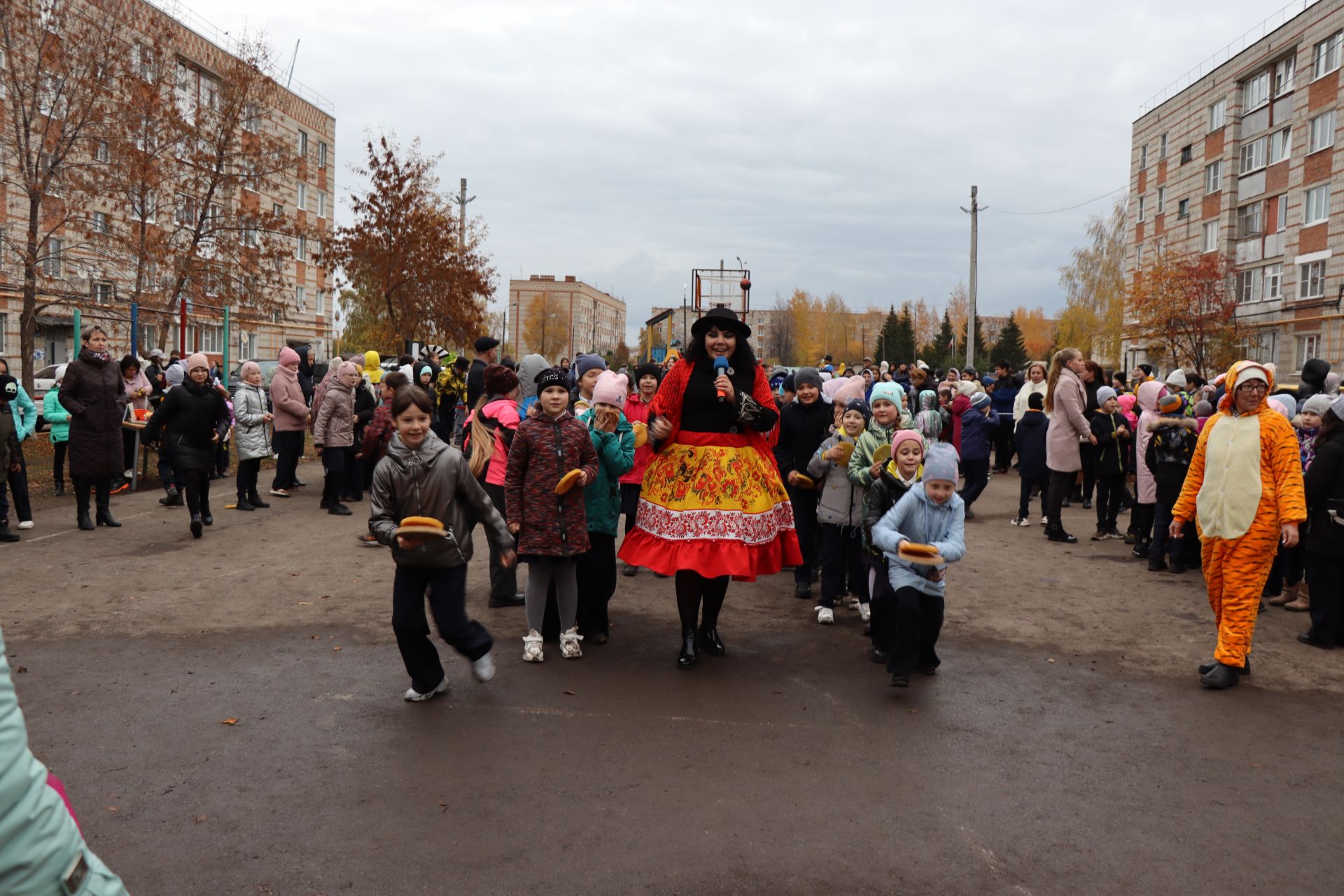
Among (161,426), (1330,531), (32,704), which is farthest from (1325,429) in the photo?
(161,426)

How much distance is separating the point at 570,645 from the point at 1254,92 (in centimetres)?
4567

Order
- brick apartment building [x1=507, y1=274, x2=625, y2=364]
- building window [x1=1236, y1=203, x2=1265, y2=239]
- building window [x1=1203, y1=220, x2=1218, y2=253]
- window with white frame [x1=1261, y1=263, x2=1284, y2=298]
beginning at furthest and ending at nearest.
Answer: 1. brick apartment building [x1=507, y1=274, x2=625, y2=364]
2. building window [x1=1203, y1=220, x2=1218, y2=253]
3. building window [x1=1236, y1=203, x2=1265, y2=239]
4. window with white frame [x1=1261, y1=263, x2=1284, y2=298]

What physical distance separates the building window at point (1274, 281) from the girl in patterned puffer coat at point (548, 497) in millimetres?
40081

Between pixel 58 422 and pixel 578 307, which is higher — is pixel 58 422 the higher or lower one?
the lower one

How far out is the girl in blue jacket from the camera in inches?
238

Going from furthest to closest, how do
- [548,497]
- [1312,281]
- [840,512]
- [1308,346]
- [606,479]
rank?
[1308,346]
[1312,281]
[840,512]
[606,479]
[548,497]

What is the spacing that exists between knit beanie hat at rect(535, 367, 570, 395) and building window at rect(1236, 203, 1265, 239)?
42510 mm

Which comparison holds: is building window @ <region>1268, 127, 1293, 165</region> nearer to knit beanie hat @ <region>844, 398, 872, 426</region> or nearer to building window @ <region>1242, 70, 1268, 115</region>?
building window @ <region>1242, 70, 1268, 115</region>

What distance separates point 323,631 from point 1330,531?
7.17 m

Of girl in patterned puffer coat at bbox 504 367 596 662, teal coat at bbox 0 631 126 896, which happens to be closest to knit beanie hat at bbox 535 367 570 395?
girl in patterned puffer coat at bbox 504 367 596 662

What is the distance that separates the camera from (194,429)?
36.3ft

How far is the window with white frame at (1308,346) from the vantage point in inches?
1417

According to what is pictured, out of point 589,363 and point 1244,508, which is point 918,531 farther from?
point 589,363

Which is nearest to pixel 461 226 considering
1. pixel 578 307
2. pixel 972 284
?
pixel 972 284
